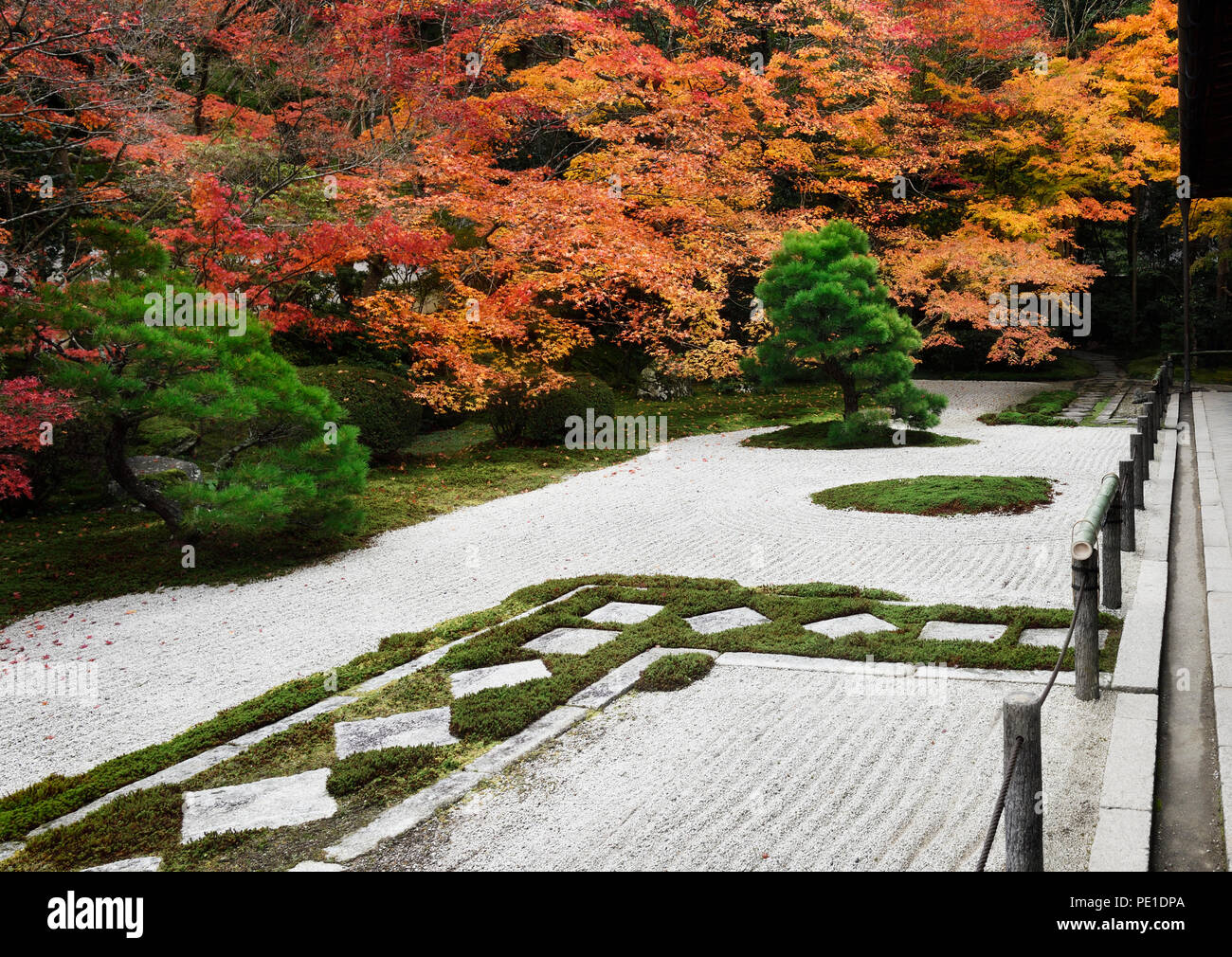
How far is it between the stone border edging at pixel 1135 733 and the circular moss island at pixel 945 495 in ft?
7.62

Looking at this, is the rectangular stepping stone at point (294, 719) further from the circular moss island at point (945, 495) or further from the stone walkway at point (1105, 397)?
the stone walkway at point (1105, 397)

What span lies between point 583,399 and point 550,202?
3267mm

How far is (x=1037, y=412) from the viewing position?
1769 centimetres

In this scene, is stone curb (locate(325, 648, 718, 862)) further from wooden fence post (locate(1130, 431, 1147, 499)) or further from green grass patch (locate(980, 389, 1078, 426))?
green grass patch (locate(980, 389, 1078, 426))

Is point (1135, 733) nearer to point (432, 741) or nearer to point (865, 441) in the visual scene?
point (432, 741)

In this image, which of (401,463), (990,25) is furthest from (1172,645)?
(990,25)

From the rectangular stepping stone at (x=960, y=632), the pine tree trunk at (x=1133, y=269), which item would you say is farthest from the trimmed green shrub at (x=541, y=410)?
the pine tree trunk at (x=1133, y=269)

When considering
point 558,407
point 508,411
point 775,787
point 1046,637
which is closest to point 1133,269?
point 558,407

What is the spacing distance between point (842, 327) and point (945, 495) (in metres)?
5.61

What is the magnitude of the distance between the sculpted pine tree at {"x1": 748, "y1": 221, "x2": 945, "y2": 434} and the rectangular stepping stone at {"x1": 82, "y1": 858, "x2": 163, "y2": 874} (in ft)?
41.3

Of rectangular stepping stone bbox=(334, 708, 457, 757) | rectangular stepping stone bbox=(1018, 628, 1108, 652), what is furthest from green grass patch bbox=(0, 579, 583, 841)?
rectangular stepping stone bbox=(1018, 628, 1108, 652)

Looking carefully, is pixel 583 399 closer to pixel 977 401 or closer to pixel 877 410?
pixel 877 410

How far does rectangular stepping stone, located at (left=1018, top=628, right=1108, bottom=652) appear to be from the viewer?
493 cm
